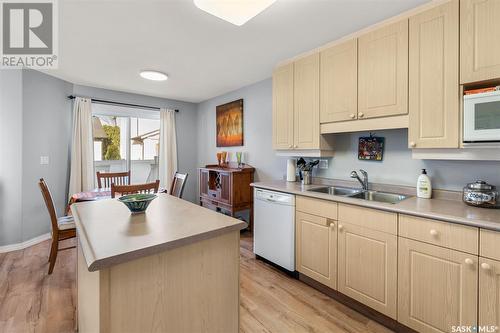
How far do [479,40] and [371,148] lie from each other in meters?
1.08

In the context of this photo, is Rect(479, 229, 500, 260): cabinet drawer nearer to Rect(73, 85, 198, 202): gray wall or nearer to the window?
Rect(73, 85, 198, 202): gray wall

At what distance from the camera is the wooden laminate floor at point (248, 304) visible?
1728 mm

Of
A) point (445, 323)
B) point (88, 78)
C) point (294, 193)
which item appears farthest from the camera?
point (88, 78)

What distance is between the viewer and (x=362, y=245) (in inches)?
71.4

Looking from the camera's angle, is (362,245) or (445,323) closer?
(445,323)

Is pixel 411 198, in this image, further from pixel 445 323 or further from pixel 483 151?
pixel 445 323

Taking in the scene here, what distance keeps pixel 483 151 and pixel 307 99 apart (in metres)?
1.47

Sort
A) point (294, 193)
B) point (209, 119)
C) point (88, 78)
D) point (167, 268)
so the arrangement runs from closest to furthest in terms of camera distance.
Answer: point (167, 268) < point (294, 193) < point (88, 78) < point (209, 119)

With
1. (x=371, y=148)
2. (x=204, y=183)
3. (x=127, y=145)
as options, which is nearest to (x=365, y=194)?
(x=371, y=148)

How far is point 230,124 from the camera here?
4168mm

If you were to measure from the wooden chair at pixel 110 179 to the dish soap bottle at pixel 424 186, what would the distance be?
3.81m

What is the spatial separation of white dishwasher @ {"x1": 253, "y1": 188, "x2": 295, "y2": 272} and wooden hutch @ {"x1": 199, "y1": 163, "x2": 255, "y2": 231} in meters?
0.71

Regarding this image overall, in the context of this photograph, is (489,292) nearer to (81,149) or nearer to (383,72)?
(383,72)

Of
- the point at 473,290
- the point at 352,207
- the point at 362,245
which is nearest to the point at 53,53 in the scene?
the point at 352,207
